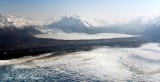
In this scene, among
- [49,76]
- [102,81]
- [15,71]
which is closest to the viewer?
[102,81]

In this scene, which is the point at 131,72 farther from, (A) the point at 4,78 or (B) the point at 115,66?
(A) the point at 4,78

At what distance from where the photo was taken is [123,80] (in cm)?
4659

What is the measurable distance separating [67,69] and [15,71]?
32.2ft

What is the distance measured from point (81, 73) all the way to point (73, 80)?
17.9 feet

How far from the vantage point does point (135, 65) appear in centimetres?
6009

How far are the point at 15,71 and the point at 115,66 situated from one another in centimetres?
2003

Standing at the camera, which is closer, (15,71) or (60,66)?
(15,71)

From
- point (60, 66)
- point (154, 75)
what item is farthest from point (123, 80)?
point (60, 66)

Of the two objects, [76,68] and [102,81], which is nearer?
[102,81]

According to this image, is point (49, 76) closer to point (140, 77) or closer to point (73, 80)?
point (73, 80)

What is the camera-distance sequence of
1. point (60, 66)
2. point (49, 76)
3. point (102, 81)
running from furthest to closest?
point (60, 66), point (49, 76), point (102, 81)

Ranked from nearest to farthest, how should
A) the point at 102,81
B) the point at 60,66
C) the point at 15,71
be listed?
the point at 102,81
the point at 15,71
the point at 60,66

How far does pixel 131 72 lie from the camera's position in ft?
173

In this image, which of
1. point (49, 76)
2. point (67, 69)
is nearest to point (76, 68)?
point (67, 69)
